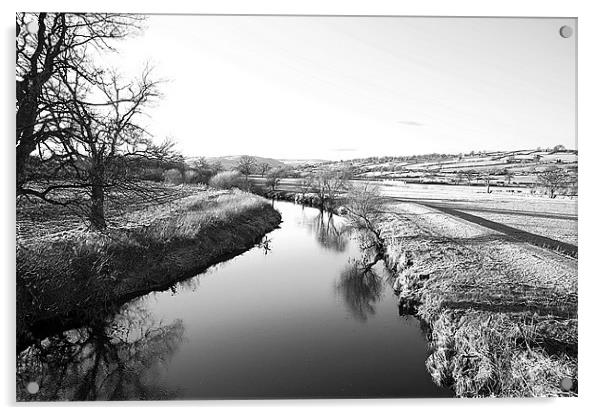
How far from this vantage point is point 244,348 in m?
3.97

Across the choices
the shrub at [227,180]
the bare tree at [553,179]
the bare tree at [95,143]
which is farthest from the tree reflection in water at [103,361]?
the bare tree at [553,179]

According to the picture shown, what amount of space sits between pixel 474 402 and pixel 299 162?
3.25 metres

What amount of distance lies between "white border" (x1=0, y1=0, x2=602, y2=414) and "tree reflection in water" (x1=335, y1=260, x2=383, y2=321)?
5.84 feet

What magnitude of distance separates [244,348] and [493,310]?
2756mm

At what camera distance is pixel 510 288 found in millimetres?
4051

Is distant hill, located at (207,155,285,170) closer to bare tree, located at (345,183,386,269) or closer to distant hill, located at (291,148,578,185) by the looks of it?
distant hill, located at (291,148,578,185)

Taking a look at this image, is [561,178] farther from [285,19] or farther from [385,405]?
[285,19]

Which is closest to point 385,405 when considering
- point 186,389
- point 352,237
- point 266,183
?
point 186,389

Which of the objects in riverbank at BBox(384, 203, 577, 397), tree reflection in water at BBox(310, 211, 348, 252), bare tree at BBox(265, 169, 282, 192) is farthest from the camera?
tree reflection in water at BBox(310, 211, 348, 252)

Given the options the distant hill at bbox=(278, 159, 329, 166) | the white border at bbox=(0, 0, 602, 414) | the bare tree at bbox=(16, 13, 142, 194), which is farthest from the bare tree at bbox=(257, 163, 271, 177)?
the bare tree at bbox=(16, 13, 142, 194)

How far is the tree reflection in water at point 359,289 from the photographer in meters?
4.99

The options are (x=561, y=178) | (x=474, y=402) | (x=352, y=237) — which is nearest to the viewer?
(x=474, y=402)

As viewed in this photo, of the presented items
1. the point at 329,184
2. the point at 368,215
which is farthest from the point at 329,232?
the point at 329,184

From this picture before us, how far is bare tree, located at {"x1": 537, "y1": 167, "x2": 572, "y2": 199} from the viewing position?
3.67m
